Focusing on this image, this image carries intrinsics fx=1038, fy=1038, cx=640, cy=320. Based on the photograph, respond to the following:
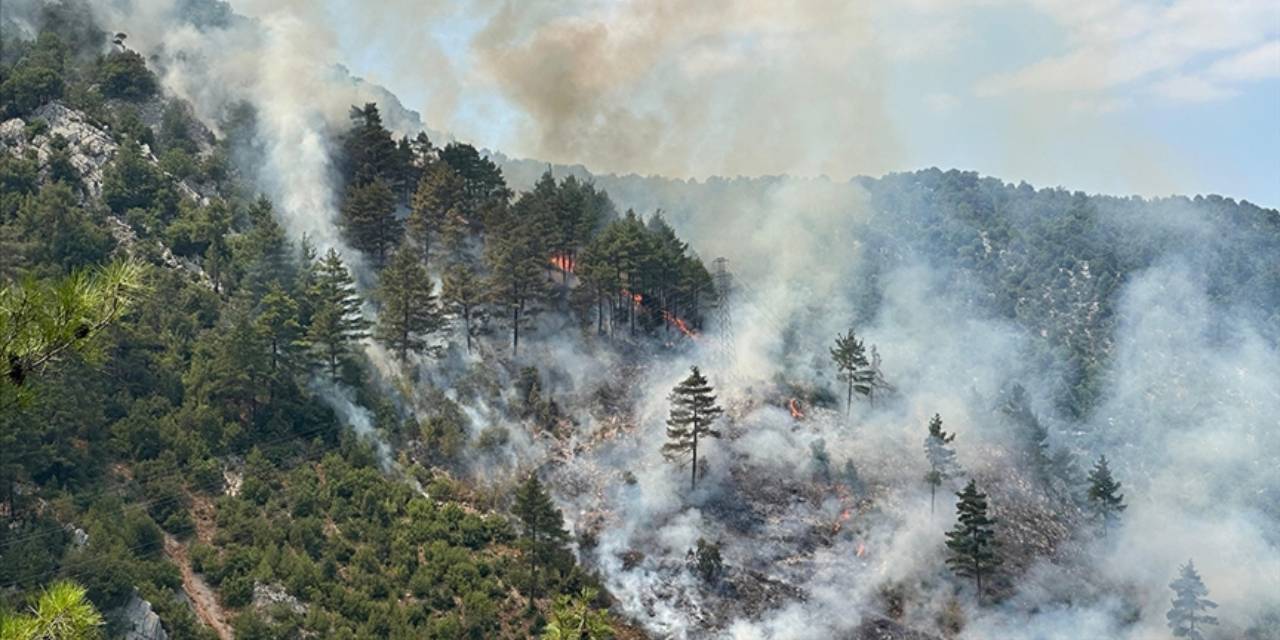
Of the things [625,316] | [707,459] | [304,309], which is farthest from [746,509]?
[304,309]

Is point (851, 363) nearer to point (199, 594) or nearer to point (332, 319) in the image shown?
point (332, 319)

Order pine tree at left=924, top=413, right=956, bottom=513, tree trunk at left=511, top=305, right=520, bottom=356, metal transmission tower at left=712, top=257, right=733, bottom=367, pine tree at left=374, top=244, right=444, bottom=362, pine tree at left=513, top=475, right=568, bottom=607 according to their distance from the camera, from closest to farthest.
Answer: pine tree at left=513, top=475, right=568, bottom=607 < pine tree at left=374, top=244, right=444, bottom=362 < pine tree at left=924, top=413, right=956, bottom=513 < tree trunk at left=511, top=305, right=520, bottom=356 < metal transmission tower at left=712, top=257, right=733, bottom=367

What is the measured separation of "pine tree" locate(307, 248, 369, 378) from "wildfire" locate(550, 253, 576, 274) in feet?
82.9

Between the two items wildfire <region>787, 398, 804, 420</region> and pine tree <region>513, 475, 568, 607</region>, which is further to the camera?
wildfire <region>787, 398, 804, 420</region>

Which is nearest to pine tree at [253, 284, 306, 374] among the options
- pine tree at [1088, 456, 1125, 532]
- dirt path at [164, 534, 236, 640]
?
dirt path at [164, 534, 236, 640]

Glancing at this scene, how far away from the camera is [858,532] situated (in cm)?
7856

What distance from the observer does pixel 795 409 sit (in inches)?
3632

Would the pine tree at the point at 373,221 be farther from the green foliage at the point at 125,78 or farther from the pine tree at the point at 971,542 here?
the pine tree at the point at 971,542

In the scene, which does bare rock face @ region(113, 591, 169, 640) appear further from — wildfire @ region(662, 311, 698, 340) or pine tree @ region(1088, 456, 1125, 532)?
pine tree @ region(1088, 456, 1125, 532)

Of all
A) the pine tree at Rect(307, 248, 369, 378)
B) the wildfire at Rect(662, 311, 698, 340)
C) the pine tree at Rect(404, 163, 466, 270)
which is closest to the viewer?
the pine tree at Rect(307, 248, 369, 378)

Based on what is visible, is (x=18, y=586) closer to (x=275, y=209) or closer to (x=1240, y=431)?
(x=275, y=209)

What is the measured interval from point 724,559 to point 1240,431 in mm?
73435

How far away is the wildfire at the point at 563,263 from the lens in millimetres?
102875

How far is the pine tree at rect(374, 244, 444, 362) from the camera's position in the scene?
83.1m
